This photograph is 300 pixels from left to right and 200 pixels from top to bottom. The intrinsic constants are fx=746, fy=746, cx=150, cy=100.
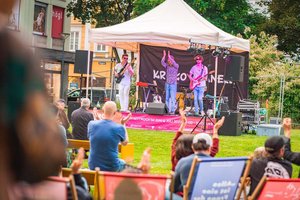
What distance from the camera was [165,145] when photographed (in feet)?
57.3

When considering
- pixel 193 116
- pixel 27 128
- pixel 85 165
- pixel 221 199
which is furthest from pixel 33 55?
pixel 193 116

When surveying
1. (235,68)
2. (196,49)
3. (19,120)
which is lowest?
(19,120)

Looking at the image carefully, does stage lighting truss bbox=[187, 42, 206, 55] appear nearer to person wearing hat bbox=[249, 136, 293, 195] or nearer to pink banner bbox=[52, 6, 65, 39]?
person wearing hat bbox=[249, 136, 293, 195]

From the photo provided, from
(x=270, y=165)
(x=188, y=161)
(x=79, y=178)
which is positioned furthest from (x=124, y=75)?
(x=79, y=178)

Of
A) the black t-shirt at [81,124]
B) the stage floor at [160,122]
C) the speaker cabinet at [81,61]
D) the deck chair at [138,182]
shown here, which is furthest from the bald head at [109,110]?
the speaker cabinet at [81,61]

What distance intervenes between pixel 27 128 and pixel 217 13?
45.2 meters

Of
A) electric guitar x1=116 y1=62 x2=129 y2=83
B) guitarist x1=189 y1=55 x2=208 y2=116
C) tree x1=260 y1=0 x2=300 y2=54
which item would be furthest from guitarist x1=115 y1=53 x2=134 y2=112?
tree x1=260 y1=0 x2=300 y2=54

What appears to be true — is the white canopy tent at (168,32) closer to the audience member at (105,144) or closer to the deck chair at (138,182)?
the audience member at (105,144)

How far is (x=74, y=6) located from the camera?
46.3 m

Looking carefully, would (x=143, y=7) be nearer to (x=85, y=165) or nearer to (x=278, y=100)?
(x=278, y=100)

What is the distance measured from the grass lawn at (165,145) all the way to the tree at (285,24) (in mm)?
20850

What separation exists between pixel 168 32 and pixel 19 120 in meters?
20.4

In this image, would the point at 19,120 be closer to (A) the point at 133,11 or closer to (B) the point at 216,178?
(B) the point at 216,178

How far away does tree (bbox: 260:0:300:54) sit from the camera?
42.5m
